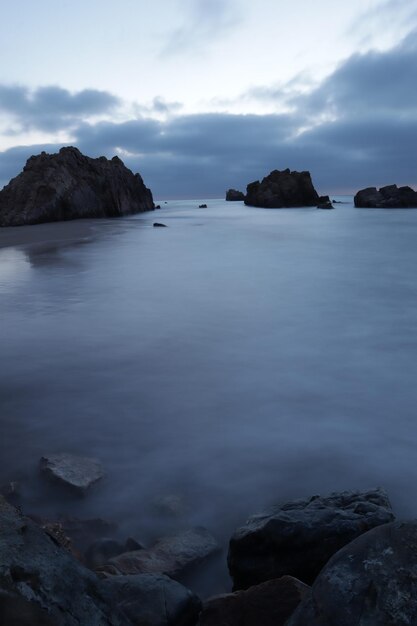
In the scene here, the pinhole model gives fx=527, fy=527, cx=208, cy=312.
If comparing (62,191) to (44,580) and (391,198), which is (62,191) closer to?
(44,580)

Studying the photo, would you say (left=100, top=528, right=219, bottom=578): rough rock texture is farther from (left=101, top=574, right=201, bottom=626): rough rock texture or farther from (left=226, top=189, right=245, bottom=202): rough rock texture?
(left=226, top=189, right=245, bottom=202): rough rock texture

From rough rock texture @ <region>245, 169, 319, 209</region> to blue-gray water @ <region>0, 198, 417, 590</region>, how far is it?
6062 centimetres

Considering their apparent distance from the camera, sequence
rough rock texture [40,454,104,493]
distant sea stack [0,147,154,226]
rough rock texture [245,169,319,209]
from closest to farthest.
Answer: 1. rough rock texture [40,454,104,493]
2. distant sea stack [0,147,154,226]
3. rough rock texture [245,169,319,209]

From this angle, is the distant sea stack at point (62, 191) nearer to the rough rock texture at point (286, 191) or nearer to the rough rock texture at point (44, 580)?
the rough rock texture at point (286, 191)

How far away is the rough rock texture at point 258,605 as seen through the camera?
1.99 meters

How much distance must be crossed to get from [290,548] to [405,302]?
293 inches

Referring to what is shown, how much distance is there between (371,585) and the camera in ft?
5.28

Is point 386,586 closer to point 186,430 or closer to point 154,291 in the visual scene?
point 186,430

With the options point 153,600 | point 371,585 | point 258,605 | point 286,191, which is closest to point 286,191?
point 286,191

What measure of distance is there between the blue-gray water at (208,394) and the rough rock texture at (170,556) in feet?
0.55

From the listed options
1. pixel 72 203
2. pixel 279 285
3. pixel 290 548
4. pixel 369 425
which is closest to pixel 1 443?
pixel 290 548

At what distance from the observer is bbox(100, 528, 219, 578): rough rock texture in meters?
2.41

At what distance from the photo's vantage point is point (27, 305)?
8.31 meters

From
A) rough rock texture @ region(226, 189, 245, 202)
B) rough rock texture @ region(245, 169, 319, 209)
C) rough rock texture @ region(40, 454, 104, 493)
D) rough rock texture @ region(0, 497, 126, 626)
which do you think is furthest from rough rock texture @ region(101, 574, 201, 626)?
rough rock texture @ region(226, 189, 245, 202)
